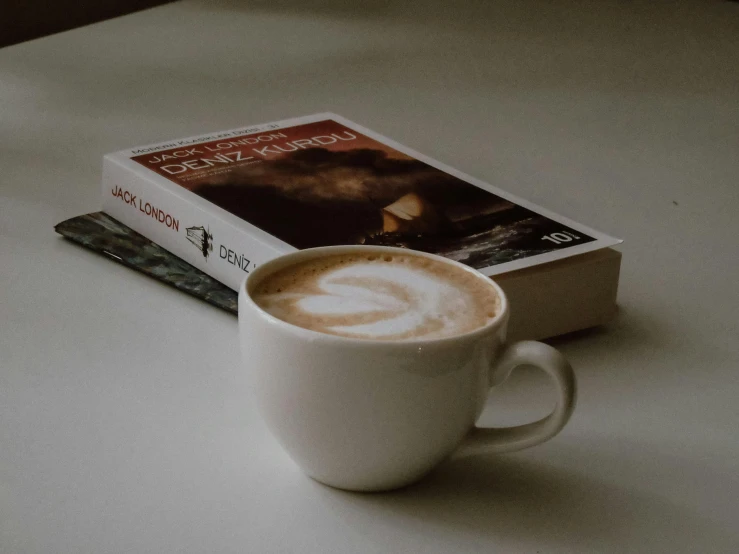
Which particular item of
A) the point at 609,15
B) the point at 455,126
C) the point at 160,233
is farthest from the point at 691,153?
the point at 609,15

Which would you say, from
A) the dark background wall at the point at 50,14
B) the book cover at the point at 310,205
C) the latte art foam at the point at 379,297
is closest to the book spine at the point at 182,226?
the book cover at the point at 310,205

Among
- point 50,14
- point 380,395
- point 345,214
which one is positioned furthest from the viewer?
point 50,14

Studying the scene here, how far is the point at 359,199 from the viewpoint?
0.59 meters

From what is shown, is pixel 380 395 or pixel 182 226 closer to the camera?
pixel 380 395

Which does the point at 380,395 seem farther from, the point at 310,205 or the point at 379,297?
the point at 310,205

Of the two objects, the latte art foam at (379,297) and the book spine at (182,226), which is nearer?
the latte art foam at (379,297)

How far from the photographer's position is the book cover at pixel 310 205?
538mm

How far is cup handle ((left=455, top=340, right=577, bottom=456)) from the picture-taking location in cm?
37

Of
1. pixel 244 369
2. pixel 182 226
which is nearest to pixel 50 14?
pixel 182 226

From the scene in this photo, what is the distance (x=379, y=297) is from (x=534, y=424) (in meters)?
0.08

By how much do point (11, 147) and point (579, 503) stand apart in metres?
0.56

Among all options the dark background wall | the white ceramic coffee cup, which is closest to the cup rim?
the white ceramic coffee cup

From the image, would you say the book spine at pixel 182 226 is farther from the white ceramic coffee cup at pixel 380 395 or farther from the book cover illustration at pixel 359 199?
the white ceramic coffee cup at pixel 380 395

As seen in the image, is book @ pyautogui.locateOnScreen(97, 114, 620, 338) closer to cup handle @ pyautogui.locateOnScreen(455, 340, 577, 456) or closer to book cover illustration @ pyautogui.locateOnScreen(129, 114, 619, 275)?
book cover illustration @ pyautogui.locateOnScreen(129, 114, 619, 275)
